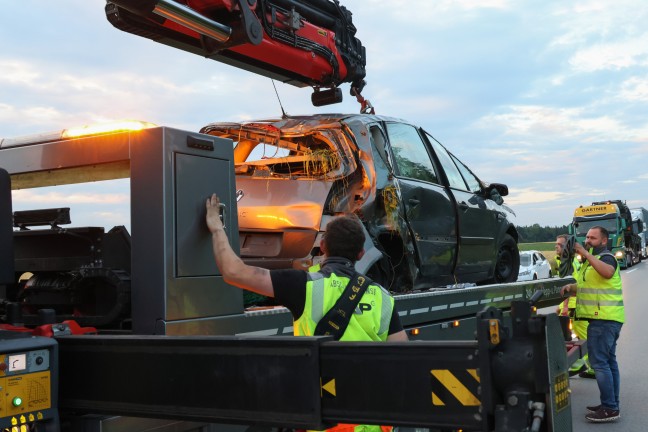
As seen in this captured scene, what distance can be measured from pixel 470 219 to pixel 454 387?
5.13 m

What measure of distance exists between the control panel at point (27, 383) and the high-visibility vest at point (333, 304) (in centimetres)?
110

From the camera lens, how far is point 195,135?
123 inches

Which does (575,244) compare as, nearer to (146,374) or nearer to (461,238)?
(461,238)

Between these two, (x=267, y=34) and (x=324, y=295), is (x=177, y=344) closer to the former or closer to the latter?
(x=324, y=295)

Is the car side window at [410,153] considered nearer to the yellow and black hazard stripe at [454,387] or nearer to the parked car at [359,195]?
the parked car at [359,195]

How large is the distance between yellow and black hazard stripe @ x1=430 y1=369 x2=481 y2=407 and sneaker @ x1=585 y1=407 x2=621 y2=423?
605cm

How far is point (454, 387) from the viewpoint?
6.62 feet

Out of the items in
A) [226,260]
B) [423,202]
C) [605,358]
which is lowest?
[605,358]

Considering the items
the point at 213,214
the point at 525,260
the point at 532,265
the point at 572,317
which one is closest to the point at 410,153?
the point at 213,214

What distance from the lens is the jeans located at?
741 cm

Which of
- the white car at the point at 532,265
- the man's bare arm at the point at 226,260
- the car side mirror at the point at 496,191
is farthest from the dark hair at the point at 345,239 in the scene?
the white car at the point at 532,265

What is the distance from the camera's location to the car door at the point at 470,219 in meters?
6.85

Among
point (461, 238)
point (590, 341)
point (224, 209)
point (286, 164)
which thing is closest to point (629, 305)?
point (590, 341)

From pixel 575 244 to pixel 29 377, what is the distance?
20.7 feet
